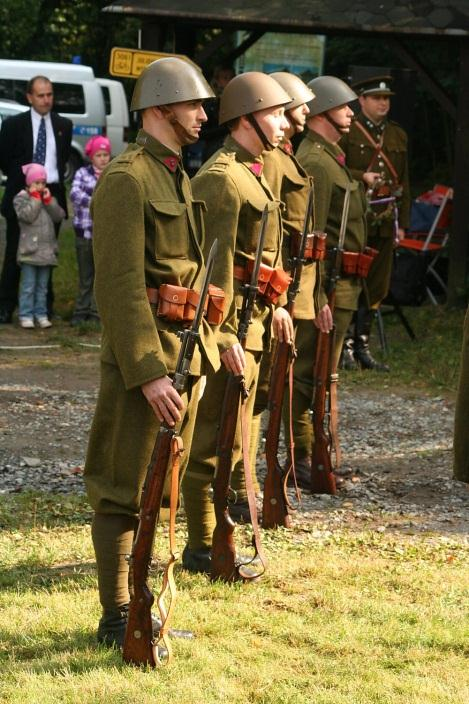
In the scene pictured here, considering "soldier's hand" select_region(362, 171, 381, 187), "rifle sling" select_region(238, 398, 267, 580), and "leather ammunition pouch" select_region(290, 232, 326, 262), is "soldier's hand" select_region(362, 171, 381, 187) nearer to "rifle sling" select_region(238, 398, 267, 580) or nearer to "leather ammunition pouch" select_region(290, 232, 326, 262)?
"leather ammunition pouch" select_region(290, 232, 326, 262)

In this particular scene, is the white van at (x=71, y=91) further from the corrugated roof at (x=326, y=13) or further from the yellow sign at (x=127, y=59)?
the yellow sign at (x=127, y=59)

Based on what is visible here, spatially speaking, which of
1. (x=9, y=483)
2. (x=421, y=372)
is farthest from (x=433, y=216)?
(x=9, y=483)

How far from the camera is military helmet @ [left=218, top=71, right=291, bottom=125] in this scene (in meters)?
5.92

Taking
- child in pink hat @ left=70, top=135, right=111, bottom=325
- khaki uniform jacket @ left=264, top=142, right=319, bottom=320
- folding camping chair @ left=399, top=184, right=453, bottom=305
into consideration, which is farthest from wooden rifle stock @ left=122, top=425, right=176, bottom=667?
folding camping chair @ left=399, top=184, right=453, bottom=305

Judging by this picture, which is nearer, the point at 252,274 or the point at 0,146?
the point at 252,274

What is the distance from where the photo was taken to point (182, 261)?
4.82m

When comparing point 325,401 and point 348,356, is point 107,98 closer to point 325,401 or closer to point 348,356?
point 348,356

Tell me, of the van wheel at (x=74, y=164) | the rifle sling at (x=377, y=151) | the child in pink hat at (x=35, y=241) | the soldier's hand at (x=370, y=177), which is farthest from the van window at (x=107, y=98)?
the soldier's hand at (x=370, y=177)

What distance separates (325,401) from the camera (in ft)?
24.7

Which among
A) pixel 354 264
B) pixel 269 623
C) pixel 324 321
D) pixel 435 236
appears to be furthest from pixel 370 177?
pixel 269 623

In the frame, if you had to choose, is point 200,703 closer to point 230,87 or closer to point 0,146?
point 230,87

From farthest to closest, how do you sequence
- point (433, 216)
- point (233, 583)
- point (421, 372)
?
point (433, 216)
point (421, 372)
point (233, 583)

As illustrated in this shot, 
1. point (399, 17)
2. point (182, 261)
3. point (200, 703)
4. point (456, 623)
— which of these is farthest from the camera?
point (399, 17)

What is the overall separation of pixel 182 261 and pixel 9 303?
862cm
